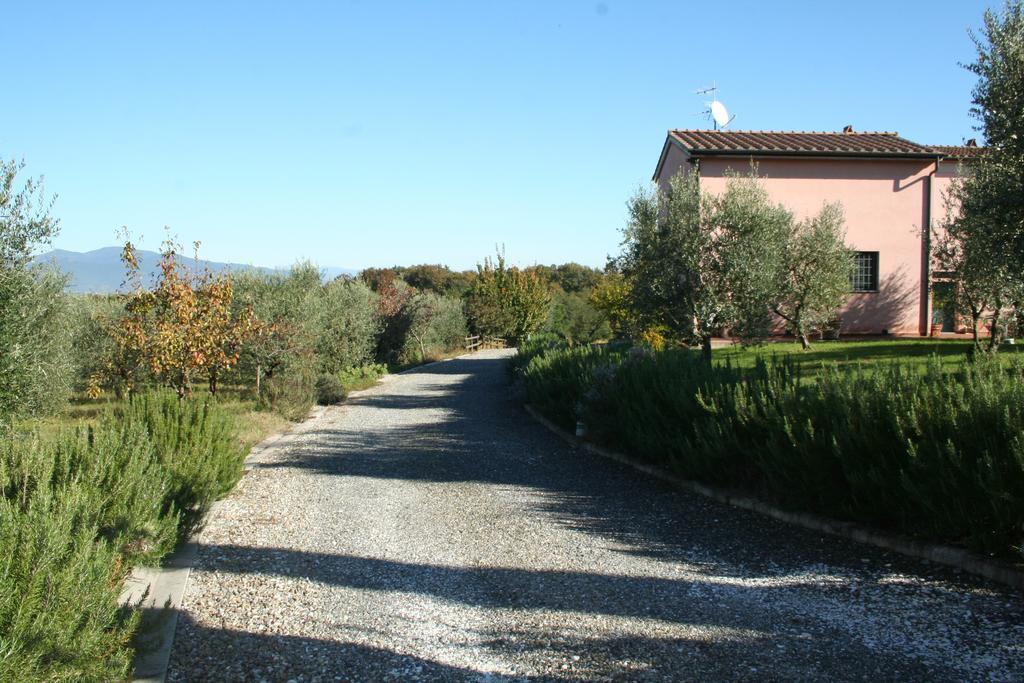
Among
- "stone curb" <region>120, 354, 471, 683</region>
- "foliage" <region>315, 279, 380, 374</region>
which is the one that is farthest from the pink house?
"stone curb" <region>120, 354, 471, 683</region>

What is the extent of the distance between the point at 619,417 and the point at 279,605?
617cm

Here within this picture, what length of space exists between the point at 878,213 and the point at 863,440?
20.2 metres

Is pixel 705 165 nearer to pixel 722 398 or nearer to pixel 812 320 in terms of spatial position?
pixel 812 320

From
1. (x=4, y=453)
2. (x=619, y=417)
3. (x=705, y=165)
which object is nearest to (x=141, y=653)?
(x=4, y=453)

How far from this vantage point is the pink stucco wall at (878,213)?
78.8ft

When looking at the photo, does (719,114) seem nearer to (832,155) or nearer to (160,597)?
(832,155)

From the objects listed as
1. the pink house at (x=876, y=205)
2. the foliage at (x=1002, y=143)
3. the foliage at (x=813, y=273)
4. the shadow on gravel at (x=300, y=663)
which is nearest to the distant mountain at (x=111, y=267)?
the shadow on gravel at (x=300, y=663)

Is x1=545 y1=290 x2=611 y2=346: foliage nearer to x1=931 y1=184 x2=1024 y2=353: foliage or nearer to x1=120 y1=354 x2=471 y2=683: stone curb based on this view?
x1=931 y1=184 x2=1024 y2=353: foliage

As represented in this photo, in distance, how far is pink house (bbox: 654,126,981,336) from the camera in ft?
78.7

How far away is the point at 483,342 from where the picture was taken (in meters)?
47.8

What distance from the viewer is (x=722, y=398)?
838cm

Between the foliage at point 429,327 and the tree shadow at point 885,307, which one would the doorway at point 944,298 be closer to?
the tree shadow at point 885,307

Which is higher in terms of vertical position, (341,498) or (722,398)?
(722,398)

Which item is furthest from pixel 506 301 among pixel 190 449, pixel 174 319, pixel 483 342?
pixel 190 449
